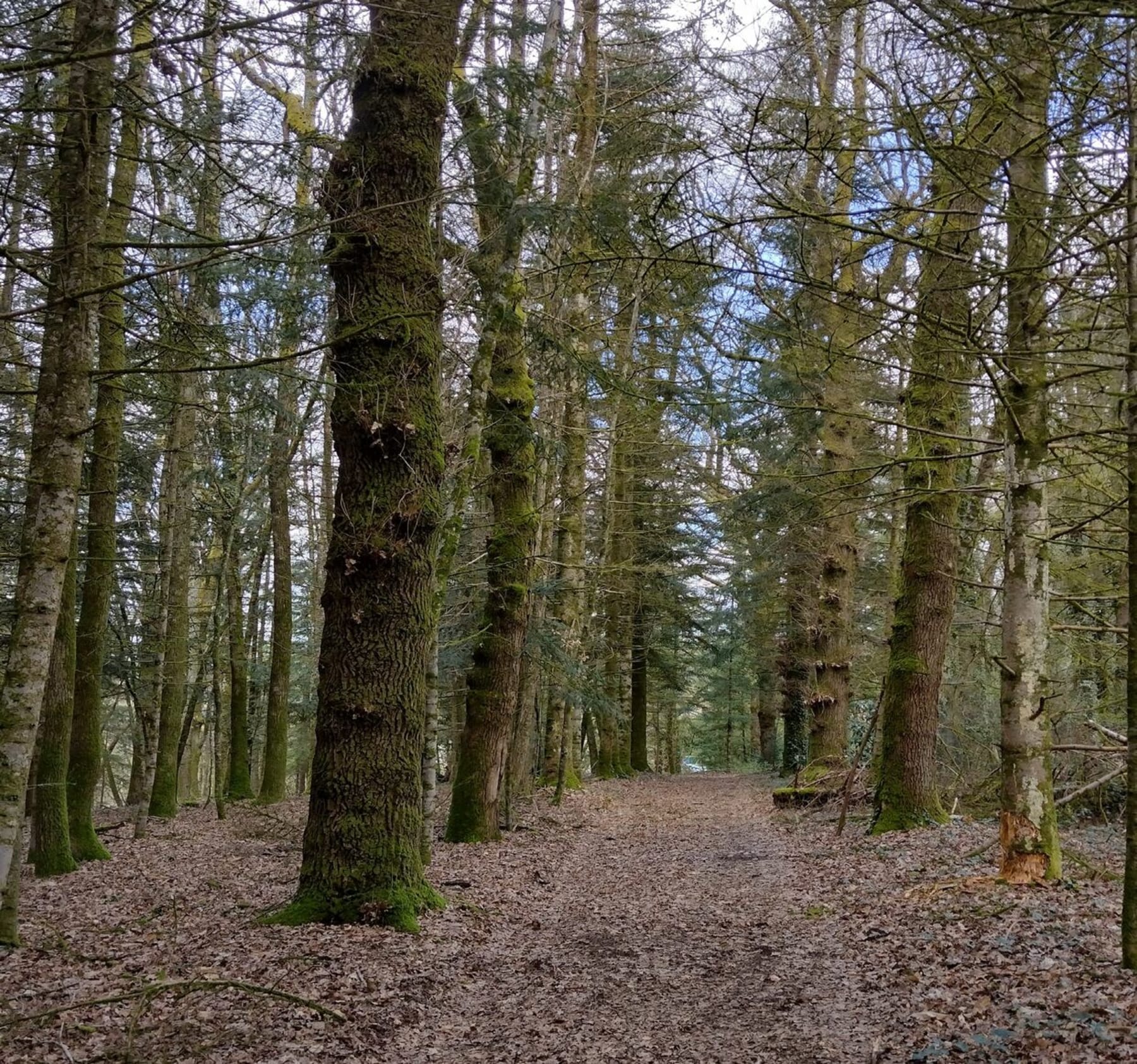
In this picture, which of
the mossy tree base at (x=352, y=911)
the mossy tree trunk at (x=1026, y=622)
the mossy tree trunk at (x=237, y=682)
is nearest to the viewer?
the mossy tree base at (x=352, y=911)

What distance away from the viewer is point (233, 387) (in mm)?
9688

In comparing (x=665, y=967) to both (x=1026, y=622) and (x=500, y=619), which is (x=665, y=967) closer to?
(x=1026, y=622)

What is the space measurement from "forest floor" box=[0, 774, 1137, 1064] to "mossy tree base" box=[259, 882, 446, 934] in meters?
0.14

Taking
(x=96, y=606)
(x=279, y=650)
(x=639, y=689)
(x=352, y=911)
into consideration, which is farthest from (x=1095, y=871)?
(x=639, y=689)

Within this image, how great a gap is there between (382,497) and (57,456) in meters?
2.11

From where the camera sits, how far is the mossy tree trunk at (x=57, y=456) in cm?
494

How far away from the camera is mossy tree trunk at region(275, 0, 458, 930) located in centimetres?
620

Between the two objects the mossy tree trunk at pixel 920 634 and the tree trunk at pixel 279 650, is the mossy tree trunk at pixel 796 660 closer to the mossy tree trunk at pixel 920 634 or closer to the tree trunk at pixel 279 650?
the mossy tree trunk at pixel 920 634

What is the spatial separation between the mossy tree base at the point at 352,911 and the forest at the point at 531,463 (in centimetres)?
3

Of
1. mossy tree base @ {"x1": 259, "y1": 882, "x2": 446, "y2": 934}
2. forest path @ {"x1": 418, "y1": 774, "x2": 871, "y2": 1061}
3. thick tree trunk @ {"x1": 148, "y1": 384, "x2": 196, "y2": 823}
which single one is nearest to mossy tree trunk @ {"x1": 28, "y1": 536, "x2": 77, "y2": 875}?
thick tree trunk @ {"x1": 148, "y1": 384, "x2": 196, "y2": 823}

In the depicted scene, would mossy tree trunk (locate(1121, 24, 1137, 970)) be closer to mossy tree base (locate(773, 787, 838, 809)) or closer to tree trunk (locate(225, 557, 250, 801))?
mossy tree base (locate(773, 787, 838, 809))

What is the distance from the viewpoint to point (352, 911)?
599 cm

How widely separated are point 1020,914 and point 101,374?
22.0ft

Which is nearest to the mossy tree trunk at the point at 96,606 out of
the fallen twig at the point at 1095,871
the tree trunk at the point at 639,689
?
the fallen twig at the point at 1095,871
